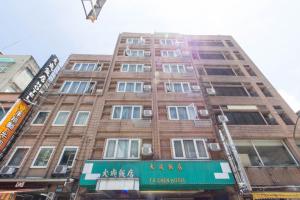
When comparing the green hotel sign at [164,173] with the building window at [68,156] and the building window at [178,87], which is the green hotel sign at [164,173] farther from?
the building window at [178,87]

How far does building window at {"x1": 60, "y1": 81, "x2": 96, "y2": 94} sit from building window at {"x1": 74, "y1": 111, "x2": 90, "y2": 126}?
2949 millimetres

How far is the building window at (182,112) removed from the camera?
13844 mm

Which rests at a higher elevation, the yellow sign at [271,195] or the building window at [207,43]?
the building window at [207,43]

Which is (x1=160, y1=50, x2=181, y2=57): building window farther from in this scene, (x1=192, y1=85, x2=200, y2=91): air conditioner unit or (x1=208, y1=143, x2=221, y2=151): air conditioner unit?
(x1=208, y1=143, x2=221, y2=151): air conditioner unit

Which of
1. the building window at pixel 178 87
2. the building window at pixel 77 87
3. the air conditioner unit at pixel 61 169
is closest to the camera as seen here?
the air conditioner unit at pixel 61 169

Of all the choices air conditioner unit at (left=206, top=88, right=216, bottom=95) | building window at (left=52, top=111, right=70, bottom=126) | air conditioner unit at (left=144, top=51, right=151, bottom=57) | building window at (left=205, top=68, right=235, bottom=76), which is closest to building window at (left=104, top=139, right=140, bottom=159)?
building window at (left=52, top=111, right=70, bottom=126)

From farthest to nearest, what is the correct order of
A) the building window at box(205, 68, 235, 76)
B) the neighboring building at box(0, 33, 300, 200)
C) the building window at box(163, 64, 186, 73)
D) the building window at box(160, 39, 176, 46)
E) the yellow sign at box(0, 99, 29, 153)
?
1. the building window at box(160, 39, 176, 46)
2. the building window at box(205, 68, 235, 76)
3. the building window at box(163, 64, 186, 73)
4. the yellow sign at box(0, 99, 29, 153)
5. the neighboring building at box(0, 33, 300, 200)

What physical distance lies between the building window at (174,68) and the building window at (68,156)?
40.8ft

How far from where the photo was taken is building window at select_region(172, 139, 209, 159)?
1137 centimetres

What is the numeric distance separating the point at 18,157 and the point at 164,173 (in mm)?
10663

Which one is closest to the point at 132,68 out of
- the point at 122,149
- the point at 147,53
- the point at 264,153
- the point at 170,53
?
the point at 147,53

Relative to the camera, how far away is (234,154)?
10.4m

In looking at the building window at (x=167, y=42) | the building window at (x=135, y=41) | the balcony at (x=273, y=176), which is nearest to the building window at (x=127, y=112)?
the balcony at (x=273, y=176)

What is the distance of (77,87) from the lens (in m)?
17.0
